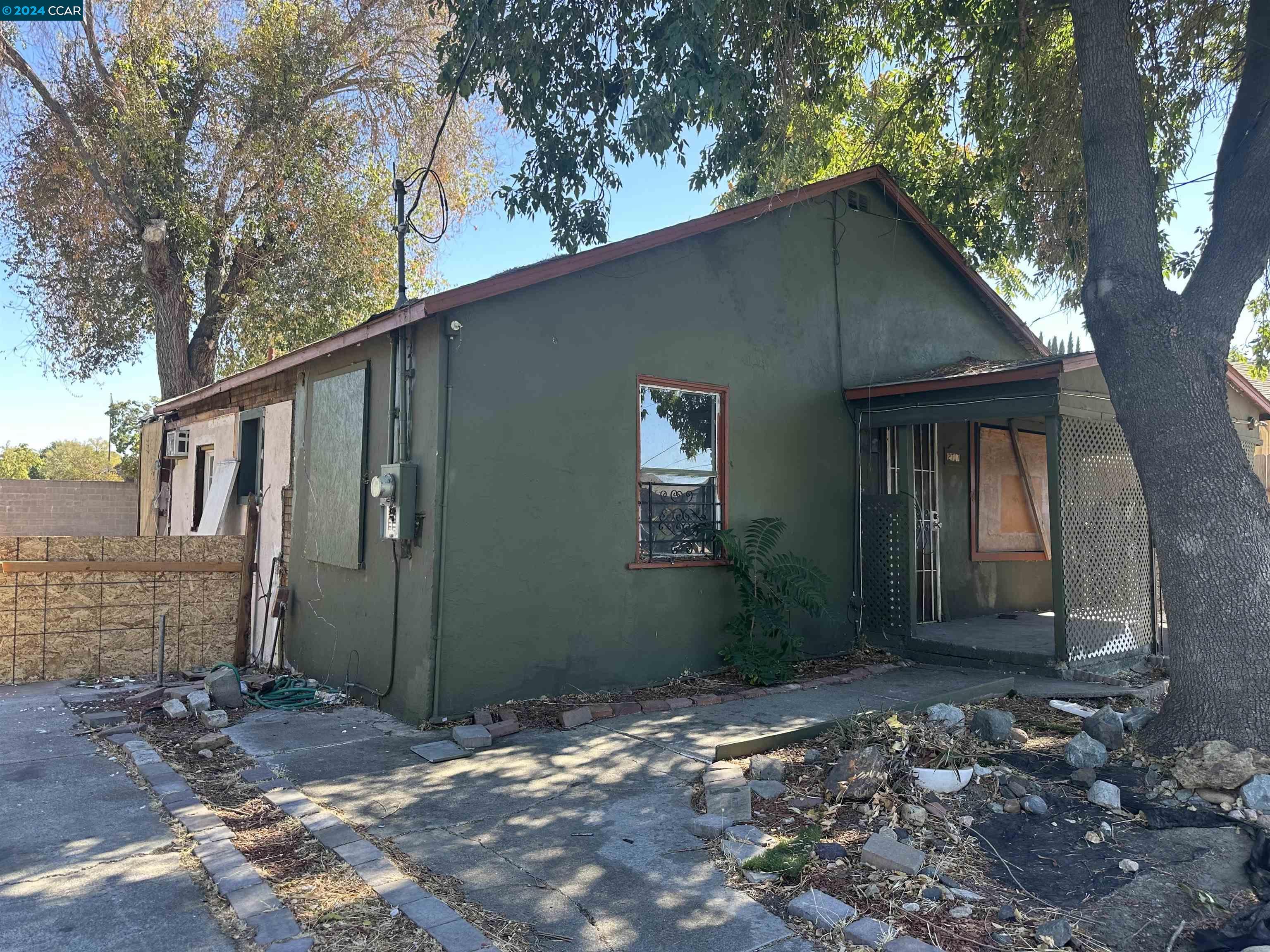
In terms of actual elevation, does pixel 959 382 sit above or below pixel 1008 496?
above

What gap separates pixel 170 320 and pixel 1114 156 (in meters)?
15.5

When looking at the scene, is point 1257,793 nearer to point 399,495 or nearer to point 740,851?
point 740,851

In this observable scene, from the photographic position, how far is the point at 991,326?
37.0 ft

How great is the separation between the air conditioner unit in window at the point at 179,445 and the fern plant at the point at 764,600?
329 inches

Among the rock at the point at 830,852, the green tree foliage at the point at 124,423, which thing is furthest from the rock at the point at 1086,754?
the green tree foliage at the point at 124,423

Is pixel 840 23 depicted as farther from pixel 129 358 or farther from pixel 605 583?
pixel 129 358

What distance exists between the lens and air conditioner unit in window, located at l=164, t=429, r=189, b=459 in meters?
12.1

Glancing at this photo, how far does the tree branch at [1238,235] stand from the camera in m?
5.19

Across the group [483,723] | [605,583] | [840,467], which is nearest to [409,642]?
[483,723]

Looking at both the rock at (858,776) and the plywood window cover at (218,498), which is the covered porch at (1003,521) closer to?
the rock at (858,776)

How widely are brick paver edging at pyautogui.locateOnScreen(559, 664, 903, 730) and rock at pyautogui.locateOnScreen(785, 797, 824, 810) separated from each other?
83.9 inches

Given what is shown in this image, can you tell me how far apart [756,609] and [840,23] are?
593 cm

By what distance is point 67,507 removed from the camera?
54.5 ft

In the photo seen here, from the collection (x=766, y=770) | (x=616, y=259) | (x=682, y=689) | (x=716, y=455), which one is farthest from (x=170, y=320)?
(x=766, y=770)
